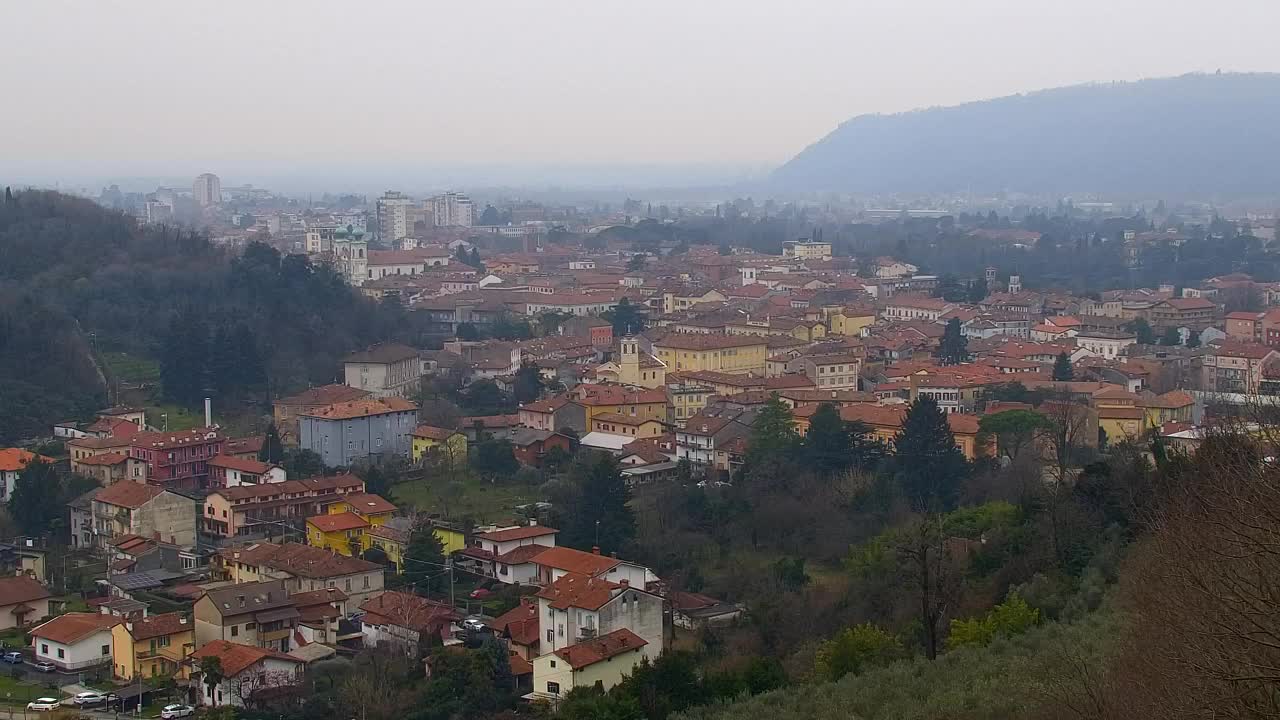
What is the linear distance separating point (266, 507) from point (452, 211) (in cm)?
5463

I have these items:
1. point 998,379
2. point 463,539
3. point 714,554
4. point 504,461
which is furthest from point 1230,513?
point 998,379

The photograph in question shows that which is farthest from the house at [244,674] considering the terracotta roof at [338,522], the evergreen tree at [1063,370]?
the evergreen tree at [1063,370]

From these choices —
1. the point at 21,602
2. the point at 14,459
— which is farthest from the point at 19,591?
the point at 14,459

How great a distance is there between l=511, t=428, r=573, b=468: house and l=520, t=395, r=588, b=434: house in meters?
0.38

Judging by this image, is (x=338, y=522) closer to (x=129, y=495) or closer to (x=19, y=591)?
(x=129, y=495)

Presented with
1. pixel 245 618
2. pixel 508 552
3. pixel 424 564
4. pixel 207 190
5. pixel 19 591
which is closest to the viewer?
pixel 245 618

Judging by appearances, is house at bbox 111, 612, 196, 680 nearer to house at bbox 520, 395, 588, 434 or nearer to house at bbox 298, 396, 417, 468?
house at bbox 298, 396, 417, 468

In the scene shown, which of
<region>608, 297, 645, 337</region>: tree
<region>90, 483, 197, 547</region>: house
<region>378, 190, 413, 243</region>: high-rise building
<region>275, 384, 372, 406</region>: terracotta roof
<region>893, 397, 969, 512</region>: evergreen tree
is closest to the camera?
<region>90, 483, 197, 547</region>: house

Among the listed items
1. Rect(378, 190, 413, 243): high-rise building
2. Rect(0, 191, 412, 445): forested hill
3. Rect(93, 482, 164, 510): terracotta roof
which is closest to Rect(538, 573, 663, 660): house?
Rect(93, 482, 164, 510): terracotta roof

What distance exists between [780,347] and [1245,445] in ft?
64.8

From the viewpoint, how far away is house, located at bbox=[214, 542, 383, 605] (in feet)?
46.9

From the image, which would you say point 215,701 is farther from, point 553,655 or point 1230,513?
point 1230,513

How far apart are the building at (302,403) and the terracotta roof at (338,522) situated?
541 cm

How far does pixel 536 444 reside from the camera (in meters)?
20.0
